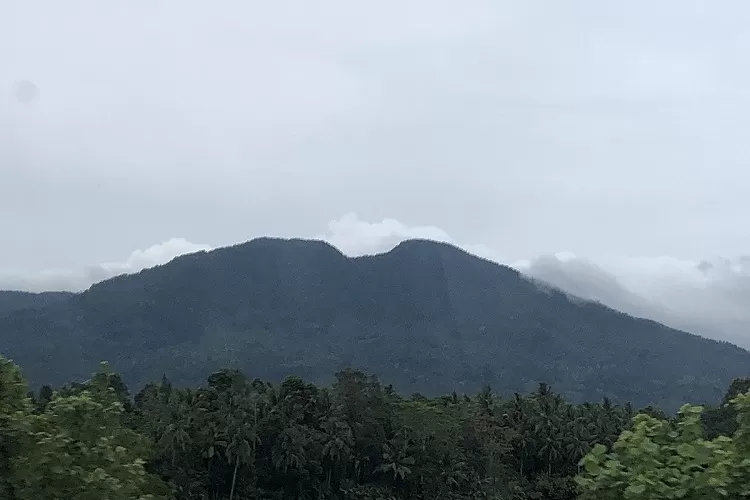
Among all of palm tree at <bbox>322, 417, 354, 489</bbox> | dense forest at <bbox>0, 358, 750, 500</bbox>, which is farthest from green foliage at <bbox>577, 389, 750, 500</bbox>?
palm tree at <bbox>322, 417, 354, 489</bbox>

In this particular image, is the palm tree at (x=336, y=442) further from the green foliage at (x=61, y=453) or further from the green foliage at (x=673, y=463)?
the green foliage at (x=673, y=463)

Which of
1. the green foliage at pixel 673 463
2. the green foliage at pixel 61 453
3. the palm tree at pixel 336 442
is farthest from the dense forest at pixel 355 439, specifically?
the green foliage at pixel 673 463

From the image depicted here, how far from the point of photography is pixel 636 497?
7.06 meters

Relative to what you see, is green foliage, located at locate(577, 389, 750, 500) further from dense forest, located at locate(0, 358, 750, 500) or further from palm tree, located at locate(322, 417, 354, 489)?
palm tree, located at locate(322, 417, 354, 489)

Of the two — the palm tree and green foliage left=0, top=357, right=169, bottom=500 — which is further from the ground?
green foliage left=0, top=357, right=169, bottom=500

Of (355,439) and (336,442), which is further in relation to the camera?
(355,439)

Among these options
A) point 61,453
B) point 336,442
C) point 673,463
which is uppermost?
point 673,463

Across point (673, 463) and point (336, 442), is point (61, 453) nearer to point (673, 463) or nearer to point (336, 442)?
point (673, 463)

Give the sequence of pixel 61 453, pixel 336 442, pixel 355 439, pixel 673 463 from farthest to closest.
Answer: pixel 355 439, pixel 336 442, pixel 61 453, pixel 673 463

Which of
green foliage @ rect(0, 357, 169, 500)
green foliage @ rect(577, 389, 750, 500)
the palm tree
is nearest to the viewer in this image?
green foliage @ rect(577, 389, 750, 500)

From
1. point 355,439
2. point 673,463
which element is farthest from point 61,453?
point 355,439

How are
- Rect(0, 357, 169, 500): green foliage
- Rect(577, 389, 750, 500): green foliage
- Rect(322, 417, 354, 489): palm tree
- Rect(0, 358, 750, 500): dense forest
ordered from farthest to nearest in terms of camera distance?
Rect(322, 417, 354, 489): palm tree
Rect(0, 358, 750, 500): dense forest
Rect(0, 357, 169, 500): green foliage
Rect(577, 389, 750, 500): green foliage

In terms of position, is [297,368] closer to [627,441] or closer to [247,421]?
[247,421]

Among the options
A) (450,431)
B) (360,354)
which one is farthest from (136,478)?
(360,354)
